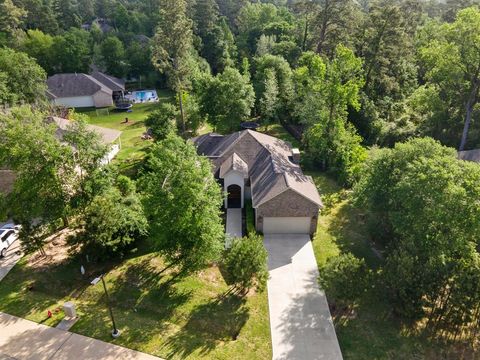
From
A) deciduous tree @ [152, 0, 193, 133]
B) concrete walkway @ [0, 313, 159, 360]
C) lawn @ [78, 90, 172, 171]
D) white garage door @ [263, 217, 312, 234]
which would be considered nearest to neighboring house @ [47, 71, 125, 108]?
lawn @ [78, 90, 172, 171]

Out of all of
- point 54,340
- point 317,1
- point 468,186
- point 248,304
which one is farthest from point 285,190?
point 317,1

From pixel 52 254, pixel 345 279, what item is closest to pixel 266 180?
pixel 345 279

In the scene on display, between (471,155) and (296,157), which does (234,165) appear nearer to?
(296,157)

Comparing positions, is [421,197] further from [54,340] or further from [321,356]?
[54,340]

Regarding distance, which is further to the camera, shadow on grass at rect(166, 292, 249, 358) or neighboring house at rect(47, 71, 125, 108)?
neighboring house at rect(47, 71, 125, 108)

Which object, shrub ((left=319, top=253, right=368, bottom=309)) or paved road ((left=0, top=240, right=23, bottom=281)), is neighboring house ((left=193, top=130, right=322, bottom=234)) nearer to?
shrub ((left=319, top=253, right=368, bottom=309))

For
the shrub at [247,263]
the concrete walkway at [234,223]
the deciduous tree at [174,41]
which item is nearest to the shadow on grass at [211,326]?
the shrub at [247,263]

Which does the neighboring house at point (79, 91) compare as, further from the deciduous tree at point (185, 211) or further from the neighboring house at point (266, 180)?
the deciduous tree at point (185, 211)
